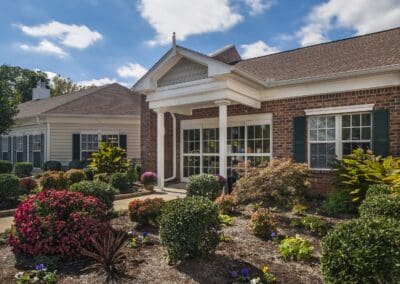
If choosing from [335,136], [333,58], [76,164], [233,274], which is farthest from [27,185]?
[333,58]

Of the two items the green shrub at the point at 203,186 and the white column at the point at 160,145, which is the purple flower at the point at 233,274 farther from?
the white column at the point at 160,145

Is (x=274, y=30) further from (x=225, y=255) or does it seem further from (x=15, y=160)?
(x=15, y=160)

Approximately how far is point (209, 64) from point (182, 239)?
6.70 metres

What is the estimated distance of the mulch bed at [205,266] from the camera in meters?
4.08

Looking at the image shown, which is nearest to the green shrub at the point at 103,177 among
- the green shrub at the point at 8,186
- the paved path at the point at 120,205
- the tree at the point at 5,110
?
the paved path at the point at 120,205

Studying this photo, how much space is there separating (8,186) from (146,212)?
5.10m

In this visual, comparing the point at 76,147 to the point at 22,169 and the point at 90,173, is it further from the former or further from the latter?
the point at 90,173

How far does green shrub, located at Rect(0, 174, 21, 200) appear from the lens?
882cm

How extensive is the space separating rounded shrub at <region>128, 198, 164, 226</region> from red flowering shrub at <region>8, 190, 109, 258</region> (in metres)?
1.02

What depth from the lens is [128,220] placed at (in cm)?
706

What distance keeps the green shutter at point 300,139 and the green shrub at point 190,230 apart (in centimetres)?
618

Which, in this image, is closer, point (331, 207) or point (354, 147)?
point (331, 207)

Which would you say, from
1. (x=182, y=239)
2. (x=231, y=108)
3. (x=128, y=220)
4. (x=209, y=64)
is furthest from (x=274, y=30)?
(x=182, y=239)

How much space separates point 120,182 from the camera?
447 inches
